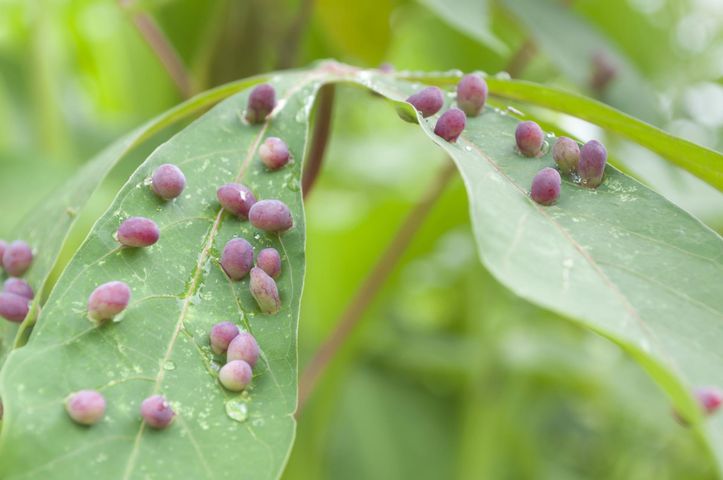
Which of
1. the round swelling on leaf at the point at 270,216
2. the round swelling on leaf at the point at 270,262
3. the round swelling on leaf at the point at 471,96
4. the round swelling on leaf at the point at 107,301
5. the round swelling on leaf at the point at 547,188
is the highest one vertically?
the round swelling on leaf at the point at 471,96

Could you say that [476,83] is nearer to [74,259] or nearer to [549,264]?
[549,264]

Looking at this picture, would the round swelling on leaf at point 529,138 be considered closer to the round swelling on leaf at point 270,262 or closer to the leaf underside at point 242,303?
the leaf underside at point 242,303

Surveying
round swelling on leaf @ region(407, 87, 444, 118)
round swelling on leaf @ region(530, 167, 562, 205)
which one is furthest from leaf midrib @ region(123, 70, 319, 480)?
round swelling on leaf @ region(530, 167, 562, 205)

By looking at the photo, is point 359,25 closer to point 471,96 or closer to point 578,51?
point 578,51

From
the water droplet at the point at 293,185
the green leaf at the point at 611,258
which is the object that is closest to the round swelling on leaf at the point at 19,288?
the water droplet at the point at 293,185

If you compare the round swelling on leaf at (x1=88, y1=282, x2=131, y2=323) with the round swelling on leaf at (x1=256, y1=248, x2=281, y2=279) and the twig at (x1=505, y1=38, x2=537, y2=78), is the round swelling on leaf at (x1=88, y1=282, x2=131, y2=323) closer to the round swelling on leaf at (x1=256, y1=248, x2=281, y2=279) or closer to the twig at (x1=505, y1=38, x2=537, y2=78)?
the round swelling on leaf at (x1=256, y1=248, x2=281, y2=279)

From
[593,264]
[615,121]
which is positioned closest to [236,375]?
[593,264]
